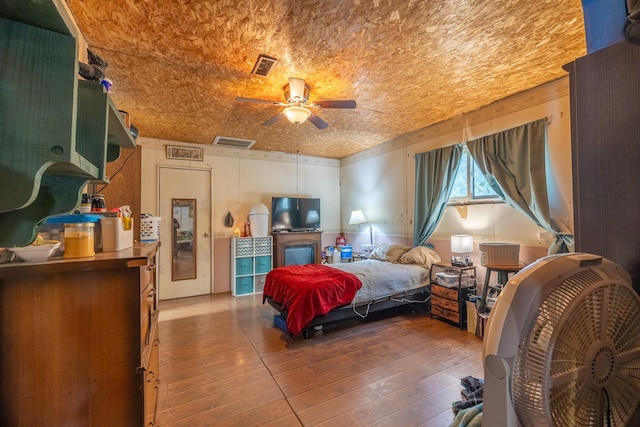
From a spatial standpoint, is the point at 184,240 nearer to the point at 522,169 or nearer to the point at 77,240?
the point at 77,240

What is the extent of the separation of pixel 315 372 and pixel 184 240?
3.47 metres

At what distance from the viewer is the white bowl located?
1.02 meters

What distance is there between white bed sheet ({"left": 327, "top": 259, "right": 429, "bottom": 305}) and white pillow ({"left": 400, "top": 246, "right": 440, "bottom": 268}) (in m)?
0.07

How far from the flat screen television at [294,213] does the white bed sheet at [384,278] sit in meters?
1.86

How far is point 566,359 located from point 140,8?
2.60 meters

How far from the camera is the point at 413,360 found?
2.55m

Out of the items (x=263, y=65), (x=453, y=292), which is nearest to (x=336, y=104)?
(x=263, y=65)

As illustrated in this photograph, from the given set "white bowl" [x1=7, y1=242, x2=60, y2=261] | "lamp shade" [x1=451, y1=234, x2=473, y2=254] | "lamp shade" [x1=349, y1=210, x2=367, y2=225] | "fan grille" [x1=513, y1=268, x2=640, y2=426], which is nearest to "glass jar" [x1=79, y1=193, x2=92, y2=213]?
"white bowl" [x1=7, y1=242, x2=60, y2=261]

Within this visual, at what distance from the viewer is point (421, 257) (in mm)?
3885

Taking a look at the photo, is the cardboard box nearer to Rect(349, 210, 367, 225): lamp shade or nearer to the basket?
the basket

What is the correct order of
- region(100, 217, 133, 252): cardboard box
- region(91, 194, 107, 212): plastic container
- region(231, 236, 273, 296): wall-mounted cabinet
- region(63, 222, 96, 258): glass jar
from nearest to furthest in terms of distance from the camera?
1. region(63, 222, 96, 258): glass jar
2. region(100, 217, 133, 252): cardboard box
3. region(91, 194, 107, 212): plastic container
4. region(231, 236, 273, 296): wall-mounted cabinet

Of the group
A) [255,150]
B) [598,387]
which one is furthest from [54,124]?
[255,150]

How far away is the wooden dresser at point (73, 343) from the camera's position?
0.99 m

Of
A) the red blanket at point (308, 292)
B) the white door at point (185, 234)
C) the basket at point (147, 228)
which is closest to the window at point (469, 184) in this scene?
the red blanket at point (308, 292)
